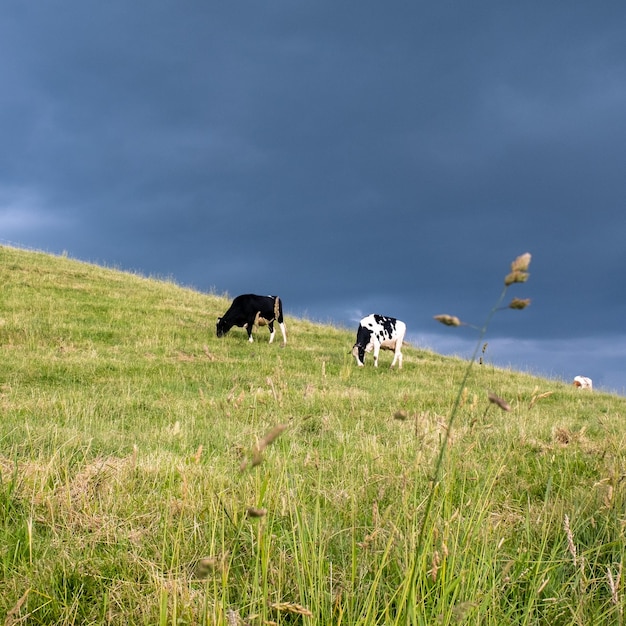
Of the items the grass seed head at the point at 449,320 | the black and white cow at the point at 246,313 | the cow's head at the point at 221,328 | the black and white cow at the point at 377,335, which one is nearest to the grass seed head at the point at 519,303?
the grass seed head at the point at 449,320

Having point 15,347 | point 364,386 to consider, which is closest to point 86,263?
point 15,347

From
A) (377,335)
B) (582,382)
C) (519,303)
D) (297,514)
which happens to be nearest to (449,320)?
(519,303)

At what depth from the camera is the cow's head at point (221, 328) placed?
76.3 feet

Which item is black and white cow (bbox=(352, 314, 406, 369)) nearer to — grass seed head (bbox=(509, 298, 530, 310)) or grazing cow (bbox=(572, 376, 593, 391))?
grazing cow (bbox=(572, 376, 593, 391))

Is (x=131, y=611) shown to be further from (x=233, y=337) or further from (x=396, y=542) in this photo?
(x=233, y=337)

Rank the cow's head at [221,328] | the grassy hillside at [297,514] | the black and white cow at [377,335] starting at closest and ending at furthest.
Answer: the grassy hillside at [297,514] < the black and white cow at [377,335] < the cow's head at [221,328]

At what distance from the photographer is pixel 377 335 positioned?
Result: 20.6m

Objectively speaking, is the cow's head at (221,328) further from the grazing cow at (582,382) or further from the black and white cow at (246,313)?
the grazing cow at (582,382)

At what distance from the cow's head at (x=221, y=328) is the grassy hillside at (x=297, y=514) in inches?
421

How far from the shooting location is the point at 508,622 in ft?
8.44

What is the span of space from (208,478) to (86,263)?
3931cm

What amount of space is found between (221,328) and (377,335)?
665 centimetres

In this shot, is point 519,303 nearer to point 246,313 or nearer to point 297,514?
point 297,514

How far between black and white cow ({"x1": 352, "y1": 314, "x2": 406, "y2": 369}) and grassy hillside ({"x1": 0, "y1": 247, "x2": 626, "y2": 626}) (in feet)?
26.4
